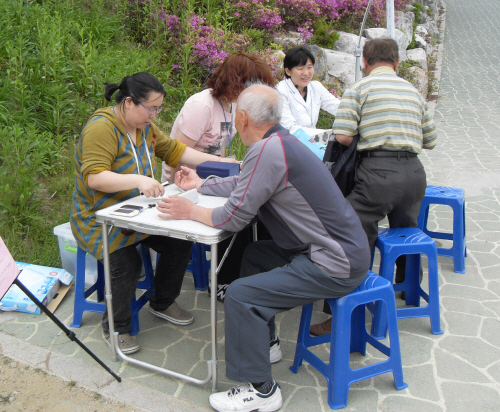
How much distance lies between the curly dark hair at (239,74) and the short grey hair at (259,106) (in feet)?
2.83

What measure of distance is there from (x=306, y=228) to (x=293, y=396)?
91cm

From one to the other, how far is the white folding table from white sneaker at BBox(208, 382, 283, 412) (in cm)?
13

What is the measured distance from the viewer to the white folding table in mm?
2307

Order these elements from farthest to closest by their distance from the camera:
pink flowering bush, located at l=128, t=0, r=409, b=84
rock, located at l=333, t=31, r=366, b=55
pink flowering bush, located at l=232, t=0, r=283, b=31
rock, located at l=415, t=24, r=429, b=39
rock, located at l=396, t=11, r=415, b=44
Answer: rock, located at l=415, t=24, r=429, b=39 < rock, located at l=396, t=11, r=415, b=44 < rock, located at l=333, t=31, r=366, b=55 < pink flowering bush, located at l=232, t=0, r=283, b=31 < pink flowering bush, located at l=128, t=0, r=409, b=84

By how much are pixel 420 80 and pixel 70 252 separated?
926 cm

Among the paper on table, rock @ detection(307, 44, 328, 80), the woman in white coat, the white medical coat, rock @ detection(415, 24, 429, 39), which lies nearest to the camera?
the paper on table

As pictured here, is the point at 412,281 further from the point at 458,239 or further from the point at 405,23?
the point at 405,23

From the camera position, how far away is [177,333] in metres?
3.12

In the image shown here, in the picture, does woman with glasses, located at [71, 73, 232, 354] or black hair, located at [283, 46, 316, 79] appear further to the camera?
black hair, located at [283, 46, 316, 79]

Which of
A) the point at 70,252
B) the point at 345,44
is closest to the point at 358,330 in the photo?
the point at 70,252

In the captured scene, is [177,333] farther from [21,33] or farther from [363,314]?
[21,33]

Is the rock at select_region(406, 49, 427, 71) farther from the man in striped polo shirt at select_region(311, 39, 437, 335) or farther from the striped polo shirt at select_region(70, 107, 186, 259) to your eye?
the striped polo shirt at select_region(70, 107, 186, 259)

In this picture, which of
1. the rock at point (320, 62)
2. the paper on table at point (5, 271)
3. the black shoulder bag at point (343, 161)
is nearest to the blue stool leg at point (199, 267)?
the black shoulder bag at point (343, 161)

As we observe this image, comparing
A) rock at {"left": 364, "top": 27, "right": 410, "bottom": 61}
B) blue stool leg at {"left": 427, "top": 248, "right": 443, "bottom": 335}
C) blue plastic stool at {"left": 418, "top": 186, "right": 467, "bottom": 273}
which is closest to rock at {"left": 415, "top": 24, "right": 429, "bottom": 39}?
rock at {"left": 364, "top": 27, "right": 410, "bottom": 61}
